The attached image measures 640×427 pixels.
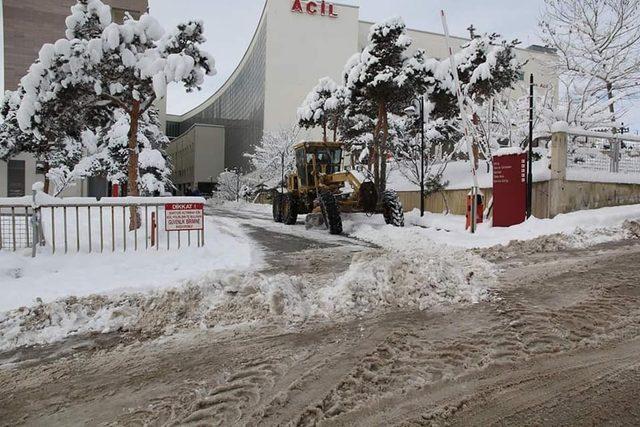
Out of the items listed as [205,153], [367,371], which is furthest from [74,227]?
[205,153]

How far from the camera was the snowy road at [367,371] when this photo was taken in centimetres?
268

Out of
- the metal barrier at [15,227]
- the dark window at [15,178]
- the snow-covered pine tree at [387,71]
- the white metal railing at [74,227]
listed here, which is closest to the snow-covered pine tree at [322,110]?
the snow-covered pine tree at [387,71]

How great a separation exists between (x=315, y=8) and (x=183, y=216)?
1925 inches

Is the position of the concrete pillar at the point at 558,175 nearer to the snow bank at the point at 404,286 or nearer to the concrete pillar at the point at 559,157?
the concrete pillar at the point at 559,157

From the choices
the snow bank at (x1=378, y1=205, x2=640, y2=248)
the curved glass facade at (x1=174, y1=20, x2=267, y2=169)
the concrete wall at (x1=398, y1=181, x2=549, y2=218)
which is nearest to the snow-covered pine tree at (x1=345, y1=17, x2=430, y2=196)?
the concrete wall at (x1=398, y1=181, x2=549, y2=218)

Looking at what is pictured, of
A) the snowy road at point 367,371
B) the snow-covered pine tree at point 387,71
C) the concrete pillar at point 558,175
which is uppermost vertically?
the snow-covered pine tree at point 387,71

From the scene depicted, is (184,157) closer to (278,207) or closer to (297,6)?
(297,6)

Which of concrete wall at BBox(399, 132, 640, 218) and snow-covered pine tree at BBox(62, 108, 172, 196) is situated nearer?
concrete wall at BBox(399, 132, 640, 218)

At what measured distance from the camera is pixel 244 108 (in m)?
60.3

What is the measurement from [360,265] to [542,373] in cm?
313

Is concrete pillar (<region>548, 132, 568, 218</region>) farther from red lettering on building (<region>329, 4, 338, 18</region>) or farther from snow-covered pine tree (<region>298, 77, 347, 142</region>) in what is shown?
red lettering on building (<region>329, 4, 338, 18</region>)

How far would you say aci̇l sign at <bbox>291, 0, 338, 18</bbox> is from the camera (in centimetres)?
4991

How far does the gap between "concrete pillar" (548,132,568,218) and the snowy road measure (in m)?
6.42

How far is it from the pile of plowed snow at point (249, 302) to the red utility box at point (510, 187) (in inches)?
231
